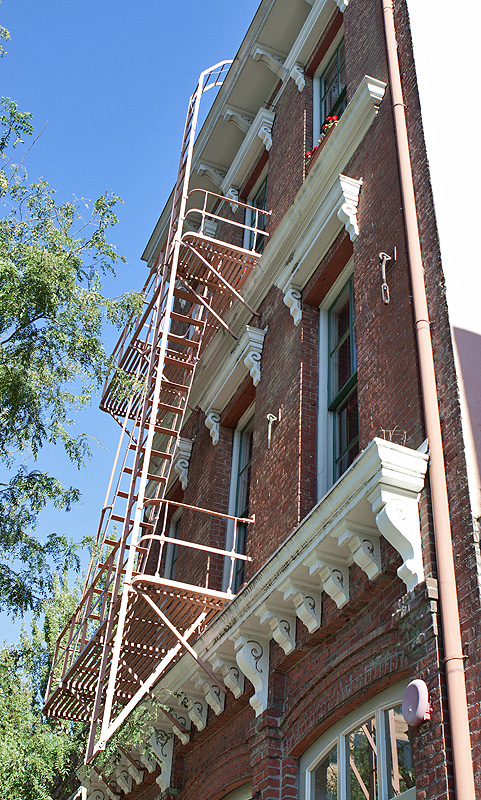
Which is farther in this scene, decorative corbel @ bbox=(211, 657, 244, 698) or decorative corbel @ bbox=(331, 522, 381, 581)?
decorative corbel @ bbox=(211, 657, 244, 698)

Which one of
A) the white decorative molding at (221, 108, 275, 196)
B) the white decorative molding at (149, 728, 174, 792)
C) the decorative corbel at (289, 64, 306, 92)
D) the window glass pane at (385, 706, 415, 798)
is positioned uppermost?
the white decorative molding at (221, 108, 275, 196)

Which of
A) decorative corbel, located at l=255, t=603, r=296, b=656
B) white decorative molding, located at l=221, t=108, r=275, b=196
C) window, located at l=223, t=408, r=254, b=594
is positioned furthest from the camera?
white decorative molding, located at l=221, t=108, r=275, b=196

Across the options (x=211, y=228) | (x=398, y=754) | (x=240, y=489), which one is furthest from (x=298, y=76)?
(x=398, y=754)

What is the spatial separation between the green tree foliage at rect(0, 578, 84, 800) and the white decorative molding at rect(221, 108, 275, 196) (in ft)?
27.4

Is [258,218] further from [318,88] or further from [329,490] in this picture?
[329,490]

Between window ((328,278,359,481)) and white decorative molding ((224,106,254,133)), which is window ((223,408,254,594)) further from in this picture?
white decorative molding ((224,106,254,133))

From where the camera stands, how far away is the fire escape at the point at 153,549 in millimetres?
8930

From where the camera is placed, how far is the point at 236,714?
902cm

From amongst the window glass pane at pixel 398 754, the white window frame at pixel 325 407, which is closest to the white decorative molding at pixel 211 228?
the white window frame at pixel 325 407

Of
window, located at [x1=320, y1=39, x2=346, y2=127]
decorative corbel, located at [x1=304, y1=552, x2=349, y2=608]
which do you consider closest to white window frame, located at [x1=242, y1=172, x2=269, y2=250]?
window, located at [x1=320, y1=39, x2=346, y2=127]

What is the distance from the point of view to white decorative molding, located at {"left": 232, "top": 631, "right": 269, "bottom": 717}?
26.7 ft

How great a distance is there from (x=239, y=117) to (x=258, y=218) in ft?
8.35

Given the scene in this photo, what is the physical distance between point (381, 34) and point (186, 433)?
6.85m

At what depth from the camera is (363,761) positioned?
6527 mm
